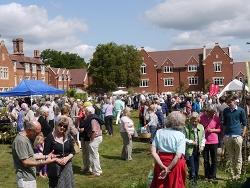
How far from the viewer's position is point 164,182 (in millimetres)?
7152

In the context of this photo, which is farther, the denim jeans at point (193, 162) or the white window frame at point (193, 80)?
the white window frame at point (193, 80)

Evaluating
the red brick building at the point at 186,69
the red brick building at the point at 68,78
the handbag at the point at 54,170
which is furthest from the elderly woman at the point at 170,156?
the red brick building at the point at 68,78

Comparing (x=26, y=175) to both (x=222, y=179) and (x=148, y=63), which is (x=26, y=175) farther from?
(x=148, y=63)

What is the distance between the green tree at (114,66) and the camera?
74.1 metres

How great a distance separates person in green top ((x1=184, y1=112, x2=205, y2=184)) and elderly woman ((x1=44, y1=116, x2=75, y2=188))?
380 centimetres

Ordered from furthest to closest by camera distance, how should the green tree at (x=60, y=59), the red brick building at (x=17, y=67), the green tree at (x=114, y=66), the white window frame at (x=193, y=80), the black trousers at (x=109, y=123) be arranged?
1. the green tree at (x=60, y=59)
2. the white window frame at (x=193, y=80)
3. the red brick building at (x=17, y=67)
4. the green tree at (x=114, y=66)
5. the black trousers at (x=109, y=123)

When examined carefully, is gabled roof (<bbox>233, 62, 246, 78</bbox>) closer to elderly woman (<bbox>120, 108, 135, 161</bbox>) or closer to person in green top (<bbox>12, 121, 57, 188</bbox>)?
elderly woman (<bbox>120, 108, 135, 161</bbox>)

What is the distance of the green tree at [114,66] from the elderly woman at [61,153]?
65.8 m

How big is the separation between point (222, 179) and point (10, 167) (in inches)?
265

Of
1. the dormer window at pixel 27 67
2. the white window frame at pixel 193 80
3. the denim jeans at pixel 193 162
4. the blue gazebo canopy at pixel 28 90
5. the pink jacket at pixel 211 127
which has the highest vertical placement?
the dormer window at pixel 27 67

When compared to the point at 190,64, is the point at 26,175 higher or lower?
lower

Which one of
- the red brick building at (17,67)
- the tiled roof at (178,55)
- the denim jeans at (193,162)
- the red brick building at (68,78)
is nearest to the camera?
the denim jeans at (193,162)

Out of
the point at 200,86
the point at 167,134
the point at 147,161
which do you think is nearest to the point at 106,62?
the point at 200,86

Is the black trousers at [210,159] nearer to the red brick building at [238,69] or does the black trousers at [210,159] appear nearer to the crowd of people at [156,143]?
the crowd of people at [156,143]
